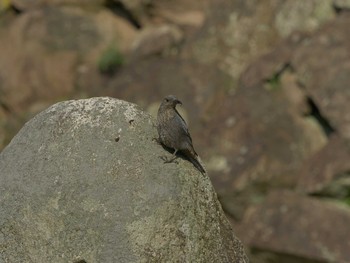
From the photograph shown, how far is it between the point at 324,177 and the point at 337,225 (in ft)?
3.12

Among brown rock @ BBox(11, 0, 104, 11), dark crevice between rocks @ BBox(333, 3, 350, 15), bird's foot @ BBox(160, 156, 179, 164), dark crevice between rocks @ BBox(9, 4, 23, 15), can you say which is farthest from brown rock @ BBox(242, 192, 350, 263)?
dark crevice between rocks @ BBox(9, 4, 23, 15)

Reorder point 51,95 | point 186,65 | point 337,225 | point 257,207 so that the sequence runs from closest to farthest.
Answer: point 337,225, point 257,207, point 186,65, point 51,95

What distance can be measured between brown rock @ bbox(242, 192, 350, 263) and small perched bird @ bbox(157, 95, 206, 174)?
26.8 feet

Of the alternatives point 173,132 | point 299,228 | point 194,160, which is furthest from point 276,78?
point 173,132

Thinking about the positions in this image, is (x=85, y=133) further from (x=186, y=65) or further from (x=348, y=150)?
(x=186, y=65)

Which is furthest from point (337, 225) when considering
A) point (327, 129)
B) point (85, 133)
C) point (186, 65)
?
point (85, 133)

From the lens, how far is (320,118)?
1620 cm

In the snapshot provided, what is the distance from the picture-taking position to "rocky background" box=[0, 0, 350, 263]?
15.1m

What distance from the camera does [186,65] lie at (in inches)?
766

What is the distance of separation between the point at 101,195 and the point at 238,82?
12.4 metres

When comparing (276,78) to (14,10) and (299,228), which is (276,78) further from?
(14,10)

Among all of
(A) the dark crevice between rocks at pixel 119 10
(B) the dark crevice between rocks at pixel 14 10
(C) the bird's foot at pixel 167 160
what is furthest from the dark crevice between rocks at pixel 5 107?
(C) the bird's foot at pixel 167 160

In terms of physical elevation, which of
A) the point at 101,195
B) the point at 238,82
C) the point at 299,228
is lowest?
the point at 101,195

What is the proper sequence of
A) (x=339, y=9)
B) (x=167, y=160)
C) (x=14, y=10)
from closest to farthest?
(x=167, y=160) < (x=339, y=9) < (x=14, y=10)
